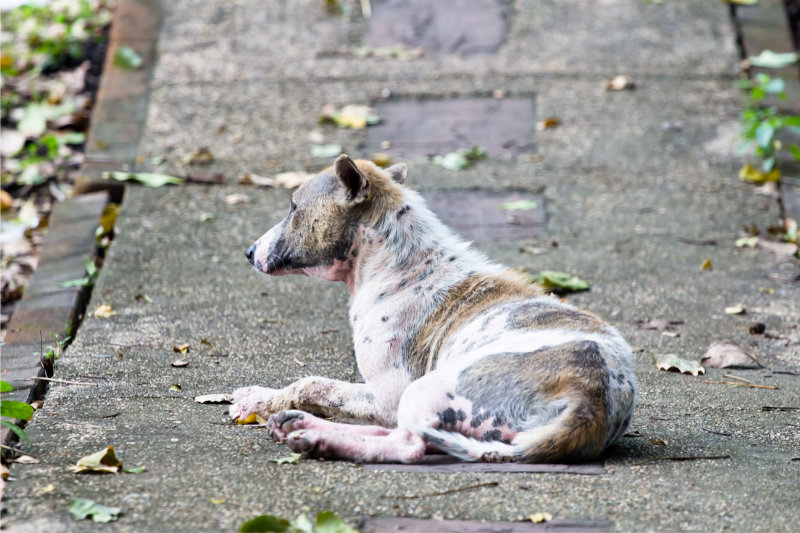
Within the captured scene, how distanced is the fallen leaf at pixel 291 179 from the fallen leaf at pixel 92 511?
437 cm

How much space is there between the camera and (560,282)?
5484mm

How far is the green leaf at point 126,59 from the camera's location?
337 inches

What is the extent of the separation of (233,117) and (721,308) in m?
4.78

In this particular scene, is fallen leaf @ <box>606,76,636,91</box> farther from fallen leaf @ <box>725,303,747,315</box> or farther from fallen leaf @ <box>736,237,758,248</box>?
fallen leaf @ <box>725,303,747,315</box>

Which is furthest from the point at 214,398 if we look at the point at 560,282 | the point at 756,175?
the point at 756,175

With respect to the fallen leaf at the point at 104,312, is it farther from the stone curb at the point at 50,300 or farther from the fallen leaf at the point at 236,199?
the fallen leaf at the point at 236,199

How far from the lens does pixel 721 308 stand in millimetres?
5273

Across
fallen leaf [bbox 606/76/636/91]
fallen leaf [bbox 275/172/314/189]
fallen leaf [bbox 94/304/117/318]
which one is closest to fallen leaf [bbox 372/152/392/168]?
fallen leaf [bbox 275/172/314/189]

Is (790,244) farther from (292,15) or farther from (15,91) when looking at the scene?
(15,91)

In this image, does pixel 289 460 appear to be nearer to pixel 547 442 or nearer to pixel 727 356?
pixel 547 442

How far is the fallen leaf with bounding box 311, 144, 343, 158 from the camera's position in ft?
23.9

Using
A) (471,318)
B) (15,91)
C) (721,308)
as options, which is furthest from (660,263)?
(15,91)

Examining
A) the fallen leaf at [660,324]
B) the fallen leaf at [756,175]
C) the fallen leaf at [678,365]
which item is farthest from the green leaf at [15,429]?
the fallen leaf at [756,175]

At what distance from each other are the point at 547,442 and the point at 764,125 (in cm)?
487
